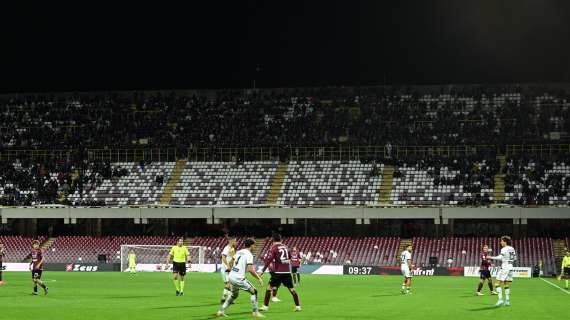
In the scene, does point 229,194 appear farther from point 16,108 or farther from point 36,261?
point 36,261

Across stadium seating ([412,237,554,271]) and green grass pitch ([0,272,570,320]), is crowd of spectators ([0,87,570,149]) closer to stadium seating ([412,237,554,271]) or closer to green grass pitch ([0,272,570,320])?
stadium seating ([412,237,554,271])

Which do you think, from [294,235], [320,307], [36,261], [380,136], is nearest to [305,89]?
[380,136]

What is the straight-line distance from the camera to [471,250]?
7038 centimetres

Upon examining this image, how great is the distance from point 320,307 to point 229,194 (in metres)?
48.5

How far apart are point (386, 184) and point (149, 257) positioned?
21929 mm

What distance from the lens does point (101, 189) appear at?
82.2 metres

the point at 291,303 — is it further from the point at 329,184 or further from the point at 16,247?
the point at 16,247

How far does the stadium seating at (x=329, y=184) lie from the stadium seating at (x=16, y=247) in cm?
2236

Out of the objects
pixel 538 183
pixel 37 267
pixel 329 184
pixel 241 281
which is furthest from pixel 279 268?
pixel 538 183

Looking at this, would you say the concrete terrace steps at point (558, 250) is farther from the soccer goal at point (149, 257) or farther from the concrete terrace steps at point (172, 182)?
the concrete terrace steps at point (172, 182)

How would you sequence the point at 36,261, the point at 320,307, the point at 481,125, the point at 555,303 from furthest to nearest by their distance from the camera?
1. the point at 481,125
2. the point at 36,261
3. the point at 555,303
4. the point at 320,307

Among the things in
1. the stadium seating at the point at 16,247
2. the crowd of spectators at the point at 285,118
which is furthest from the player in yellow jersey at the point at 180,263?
the crowd of spectators at the point at 285,118

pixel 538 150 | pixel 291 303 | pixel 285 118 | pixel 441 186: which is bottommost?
pixel 291 303

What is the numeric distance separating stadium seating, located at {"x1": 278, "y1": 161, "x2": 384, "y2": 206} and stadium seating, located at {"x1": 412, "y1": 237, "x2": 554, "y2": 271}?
686 cm
